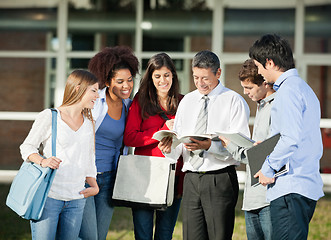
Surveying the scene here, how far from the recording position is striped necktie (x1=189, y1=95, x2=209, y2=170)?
3.46 metres

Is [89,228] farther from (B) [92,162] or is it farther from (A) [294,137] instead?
(A) [294,137]

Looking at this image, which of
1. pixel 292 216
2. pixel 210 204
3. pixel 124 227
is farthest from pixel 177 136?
pixel 124 227

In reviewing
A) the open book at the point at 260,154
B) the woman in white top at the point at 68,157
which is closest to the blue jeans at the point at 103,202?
the woman in white top at the point at 68,157

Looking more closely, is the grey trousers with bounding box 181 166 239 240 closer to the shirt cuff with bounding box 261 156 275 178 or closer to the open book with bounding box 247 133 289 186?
the open book with bounding box 247 133 289 186

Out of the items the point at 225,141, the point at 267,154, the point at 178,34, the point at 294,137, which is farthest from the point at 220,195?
the point at 178,34

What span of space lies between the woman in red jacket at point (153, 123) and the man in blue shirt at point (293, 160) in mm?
1064

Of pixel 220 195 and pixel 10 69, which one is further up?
pixel 10 69

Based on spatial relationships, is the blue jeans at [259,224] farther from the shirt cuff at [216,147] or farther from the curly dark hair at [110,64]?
the curly dark hair at [110,64]

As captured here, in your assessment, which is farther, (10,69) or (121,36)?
(10,69)

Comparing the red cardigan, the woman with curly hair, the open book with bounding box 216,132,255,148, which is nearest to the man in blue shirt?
the open book with bounding box 216,132,255,148

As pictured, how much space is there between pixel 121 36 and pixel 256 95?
7602 mm

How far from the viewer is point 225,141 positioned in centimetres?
334

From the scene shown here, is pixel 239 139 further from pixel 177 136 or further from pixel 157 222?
pixel 157 222

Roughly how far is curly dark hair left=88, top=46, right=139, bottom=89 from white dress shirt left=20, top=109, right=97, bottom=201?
690 mm
